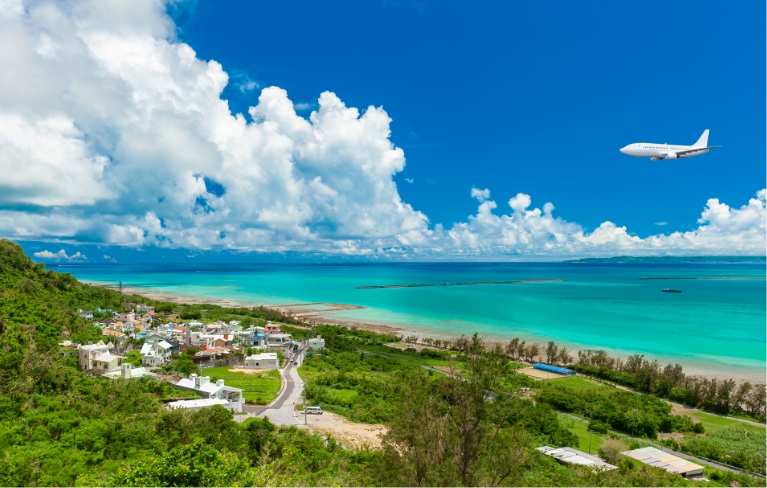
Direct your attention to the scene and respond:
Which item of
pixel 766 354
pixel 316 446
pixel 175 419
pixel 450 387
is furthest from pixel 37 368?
pixel 766 354

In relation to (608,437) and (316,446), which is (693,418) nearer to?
(608,437)

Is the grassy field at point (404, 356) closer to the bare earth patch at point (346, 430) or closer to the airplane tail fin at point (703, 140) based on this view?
the bare earth patch at point (346, 430)

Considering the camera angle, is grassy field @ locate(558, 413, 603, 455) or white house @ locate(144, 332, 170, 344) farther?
white house @ locate(144, 332, 170, 344)

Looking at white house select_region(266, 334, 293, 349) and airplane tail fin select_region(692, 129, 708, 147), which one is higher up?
airplane tail fin select_region(692, 129, 708, 147)

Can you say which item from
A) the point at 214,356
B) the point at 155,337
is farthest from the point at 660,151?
the point at 155,337

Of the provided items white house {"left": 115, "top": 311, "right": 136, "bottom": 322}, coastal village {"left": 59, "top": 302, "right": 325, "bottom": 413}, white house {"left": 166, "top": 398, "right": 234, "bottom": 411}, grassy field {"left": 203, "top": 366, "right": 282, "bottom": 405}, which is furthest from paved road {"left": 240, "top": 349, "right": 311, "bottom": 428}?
white house {"left": 115, "top": 311, "right": 136, "bottom": 322}

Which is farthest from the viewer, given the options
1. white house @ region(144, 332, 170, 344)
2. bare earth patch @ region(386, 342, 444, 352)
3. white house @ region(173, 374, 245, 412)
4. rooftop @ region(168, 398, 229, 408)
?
bare earth patch @ region(386, 342, 444, 352)

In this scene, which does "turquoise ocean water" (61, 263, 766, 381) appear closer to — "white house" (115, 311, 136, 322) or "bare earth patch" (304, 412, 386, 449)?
"white house" (115, 311, 136, 322)
